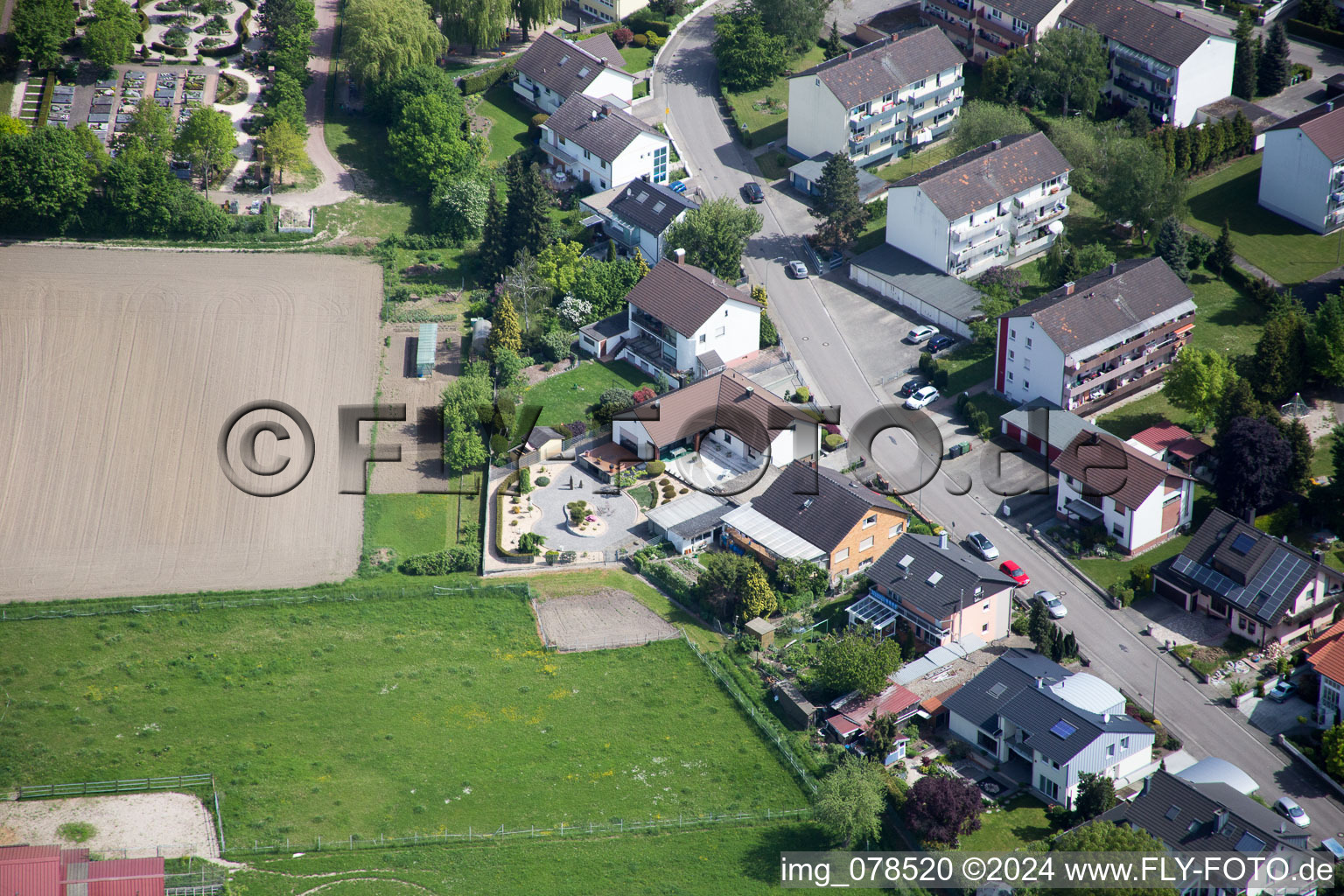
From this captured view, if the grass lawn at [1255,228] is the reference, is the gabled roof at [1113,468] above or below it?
below

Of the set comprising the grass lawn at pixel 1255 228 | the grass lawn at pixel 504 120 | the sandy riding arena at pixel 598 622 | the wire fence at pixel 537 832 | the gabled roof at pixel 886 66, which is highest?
the gabled roof at pixel 886 66

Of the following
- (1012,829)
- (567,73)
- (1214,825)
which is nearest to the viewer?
(1214,825)

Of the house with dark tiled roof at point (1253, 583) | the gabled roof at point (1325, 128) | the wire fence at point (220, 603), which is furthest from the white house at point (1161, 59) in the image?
the wire fence at point (220, 603)

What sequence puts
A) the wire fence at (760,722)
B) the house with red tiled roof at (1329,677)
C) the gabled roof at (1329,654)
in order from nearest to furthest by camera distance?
the wire fence at (760,722) → the house with red tiled roof at (1329,677) → the gabled roof at (1329,654)

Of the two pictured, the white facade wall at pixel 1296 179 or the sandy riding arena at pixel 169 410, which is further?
the white facade wall at pixel 1296 179

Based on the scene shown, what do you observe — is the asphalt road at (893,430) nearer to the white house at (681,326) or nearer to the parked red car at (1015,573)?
the parked red car at (1015,573)

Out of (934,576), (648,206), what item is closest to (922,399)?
(934,576)

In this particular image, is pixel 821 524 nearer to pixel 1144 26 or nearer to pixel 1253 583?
pixel 1253 583

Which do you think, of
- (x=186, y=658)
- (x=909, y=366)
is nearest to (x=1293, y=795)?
(x=909, y=366)
